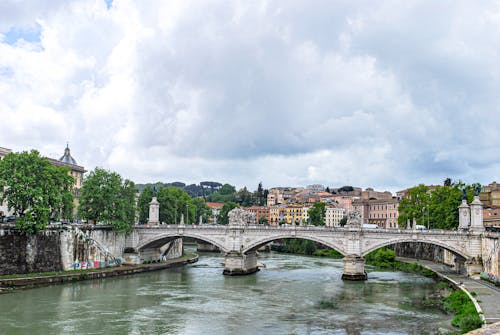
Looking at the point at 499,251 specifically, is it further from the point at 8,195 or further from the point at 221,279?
the point at 8,195

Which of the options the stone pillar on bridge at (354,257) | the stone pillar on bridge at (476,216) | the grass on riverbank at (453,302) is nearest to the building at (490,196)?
the grass on riverbank at (453,302)

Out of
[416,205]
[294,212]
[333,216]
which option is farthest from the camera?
[294,212]

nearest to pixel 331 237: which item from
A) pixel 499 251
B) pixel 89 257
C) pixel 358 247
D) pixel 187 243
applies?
pixel 358 247

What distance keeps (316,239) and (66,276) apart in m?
21.3

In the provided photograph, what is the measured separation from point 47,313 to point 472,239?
103 feet

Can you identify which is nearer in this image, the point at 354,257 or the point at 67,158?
the point at 354,257

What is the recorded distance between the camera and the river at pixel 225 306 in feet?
86.0

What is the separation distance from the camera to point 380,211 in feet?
325

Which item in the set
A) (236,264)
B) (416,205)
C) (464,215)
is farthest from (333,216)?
(464,215)

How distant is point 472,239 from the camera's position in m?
41.0

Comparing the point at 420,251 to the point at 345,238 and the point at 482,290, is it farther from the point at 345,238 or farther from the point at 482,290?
the point at 482,290

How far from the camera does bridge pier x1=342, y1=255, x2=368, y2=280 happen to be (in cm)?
4344

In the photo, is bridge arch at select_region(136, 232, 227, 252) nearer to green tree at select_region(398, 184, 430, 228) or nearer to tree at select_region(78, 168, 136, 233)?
tree at select_region(78, 168, 136, 233)

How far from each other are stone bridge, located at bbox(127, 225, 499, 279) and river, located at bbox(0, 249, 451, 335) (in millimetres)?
2167
